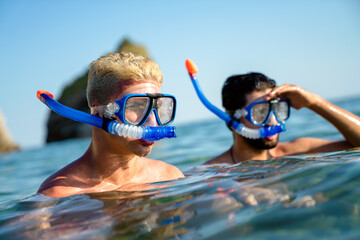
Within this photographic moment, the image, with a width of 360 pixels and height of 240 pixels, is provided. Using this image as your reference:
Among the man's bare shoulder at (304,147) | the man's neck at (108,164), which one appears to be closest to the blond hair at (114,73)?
the man's neck at (108,164)

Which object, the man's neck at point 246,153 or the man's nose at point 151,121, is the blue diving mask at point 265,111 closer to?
the man's neck at point 246,153

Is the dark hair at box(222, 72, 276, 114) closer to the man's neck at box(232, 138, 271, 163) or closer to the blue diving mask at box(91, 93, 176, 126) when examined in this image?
the man's neck at box(232, 138, 271, 163)

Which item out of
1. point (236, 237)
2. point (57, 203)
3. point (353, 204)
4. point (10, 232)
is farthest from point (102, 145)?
point (353, 204)

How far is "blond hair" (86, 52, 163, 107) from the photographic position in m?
3.07

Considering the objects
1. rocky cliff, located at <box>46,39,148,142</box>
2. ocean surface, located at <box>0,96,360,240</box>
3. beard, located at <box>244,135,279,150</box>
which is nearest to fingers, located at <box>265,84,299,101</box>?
beard, located at <box>244,135,279,150</box>

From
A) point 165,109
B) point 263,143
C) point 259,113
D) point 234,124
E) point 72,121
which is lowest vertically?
point 72,121

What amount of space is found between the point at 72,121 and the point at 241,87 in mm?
45696

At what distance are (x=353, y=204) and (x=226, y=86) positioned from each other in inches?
126

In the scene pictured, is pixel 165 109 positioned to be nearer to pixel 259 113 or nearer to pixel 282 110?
pixel 259 113

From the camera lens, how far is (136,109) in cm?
304

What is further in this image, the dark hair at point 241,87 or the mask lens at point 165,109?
the dark hair at point 241,87

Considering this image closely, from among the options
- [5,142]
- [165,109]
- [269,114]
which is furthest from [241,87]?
[5,142]

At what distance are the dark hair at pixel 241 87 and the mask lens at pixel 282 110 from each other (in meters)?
0.30

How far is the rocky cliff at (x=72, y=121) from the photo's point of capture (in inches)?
1842
